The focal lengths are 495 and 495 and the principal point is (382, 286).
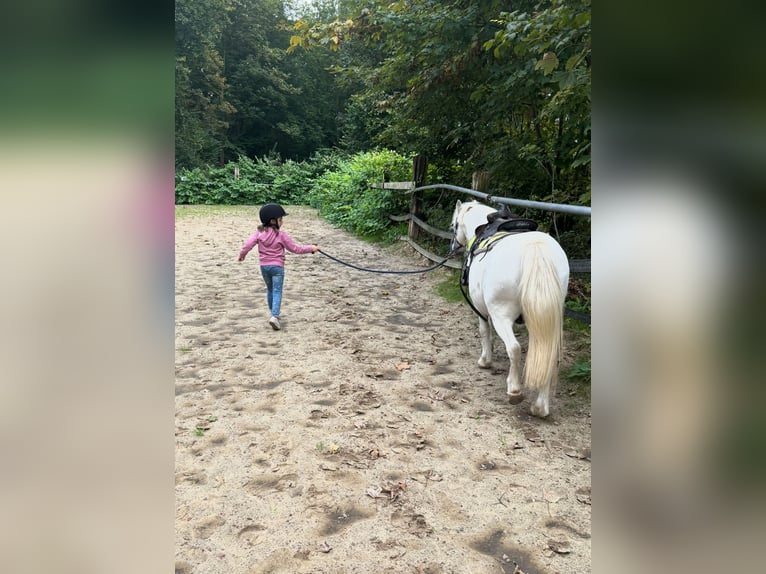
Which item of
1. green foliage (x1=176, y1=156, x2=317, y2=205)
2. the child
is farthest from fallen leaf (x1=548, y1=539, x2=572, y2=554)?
green foliage (x1=176, y1=156, x2=317, y2=205)

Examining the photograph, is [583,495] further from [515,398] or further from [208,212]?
[208,212]

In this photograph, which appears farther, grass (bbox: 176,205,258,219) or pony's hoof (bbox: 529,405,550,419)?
grass (bbox: 176,205,258,219)

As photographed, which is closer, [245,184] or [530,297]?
[530,297]

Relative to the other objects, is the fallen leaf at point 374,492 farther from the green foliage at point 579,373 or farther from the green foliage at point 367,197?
the green foliage at point 367,197

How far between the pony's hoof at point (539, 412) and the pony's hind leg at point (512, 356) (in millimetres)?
134
